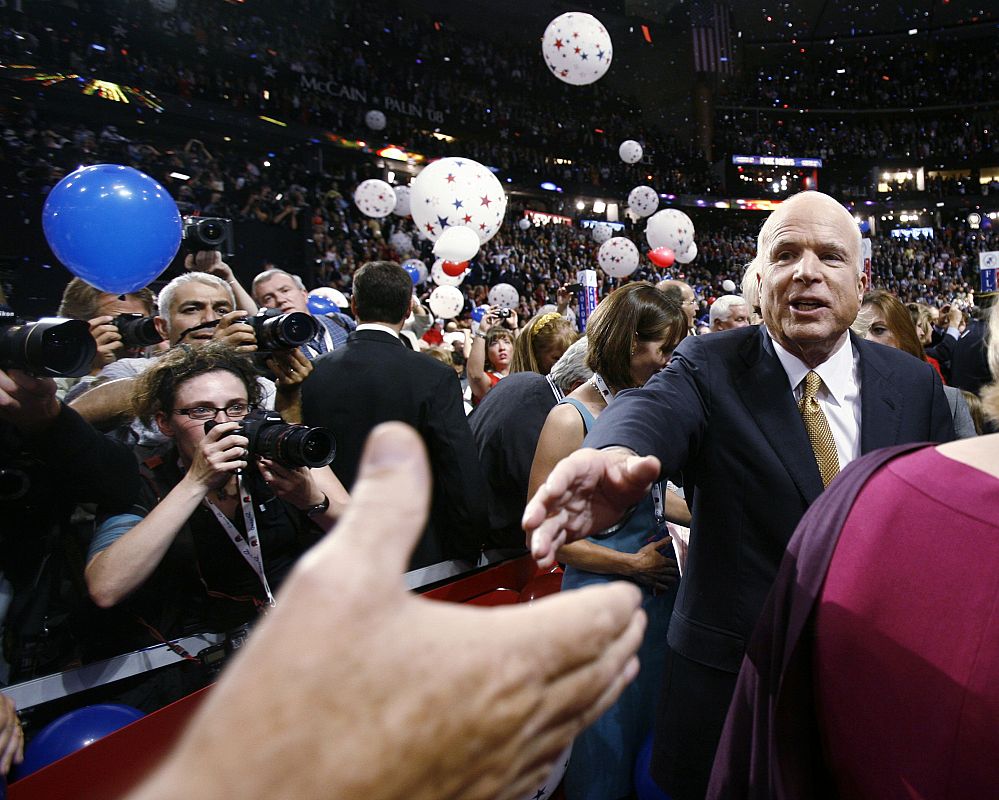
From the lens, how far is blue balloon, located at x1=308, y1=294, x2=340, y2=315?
5.62 meters

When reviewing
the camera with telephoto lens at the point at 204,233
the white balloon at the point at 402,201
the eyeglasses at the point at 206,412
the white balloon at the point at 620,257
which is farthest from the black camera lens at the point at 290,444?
the white balloon at the point at 402,201

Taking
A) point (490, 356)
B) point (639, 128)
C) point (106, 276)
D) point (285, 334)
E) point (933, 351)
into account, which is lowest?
point (933, 351)

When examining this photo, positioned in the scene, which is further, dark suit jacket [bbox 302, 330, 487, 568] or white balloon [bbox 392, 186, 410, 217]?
white balloon [bbox 392, 186, 410, 217]

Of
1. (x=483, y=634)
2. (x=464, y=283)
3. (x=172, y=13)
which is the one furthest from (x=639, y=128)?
(x=483, y=634)

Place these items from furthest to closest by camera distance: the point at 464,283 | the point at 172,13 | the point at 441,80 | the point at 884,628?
the point at 441,80 < the point at 464,283 < the point at 172,13 < the point at 884,628

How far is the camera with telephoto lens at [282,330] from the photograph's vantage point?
1.94 m

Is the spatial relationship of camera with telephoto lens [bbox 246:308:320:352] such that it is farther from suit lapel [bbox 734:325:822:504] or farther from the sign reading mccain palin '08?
the sign reading mccain palin '08

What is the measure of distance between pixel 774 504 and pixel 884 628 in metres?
0.55

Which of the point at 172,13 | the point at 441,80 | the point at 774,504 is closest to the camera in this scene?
the point at 774,504

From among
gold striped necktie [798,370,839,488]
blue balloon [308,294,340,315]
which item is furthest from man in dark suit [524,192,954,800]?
blue balloon [308,294,340,315]

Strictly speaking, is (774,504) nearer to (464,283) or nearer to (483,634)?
(483,634)

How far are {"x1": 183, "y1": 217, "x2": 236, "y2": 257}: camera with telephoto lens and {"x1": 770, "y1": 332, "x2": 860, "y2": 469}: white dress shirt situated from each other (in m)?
2.29

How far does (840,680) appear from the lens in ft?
2.52

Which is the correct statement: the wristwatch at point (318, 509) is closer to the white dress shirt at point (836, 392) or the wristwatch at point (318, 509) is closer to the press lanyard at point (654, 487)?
the press lanyard at point (654, 487)
